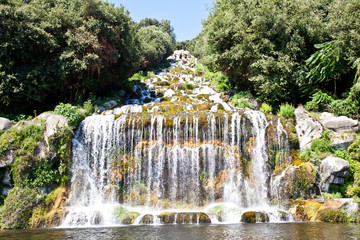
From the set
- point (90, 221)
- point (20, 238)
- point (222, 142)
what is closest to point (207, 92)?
point (222, 142)

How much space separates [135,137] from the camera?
51.3 ft

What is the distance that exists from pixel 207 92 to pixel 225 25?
19.9 feet

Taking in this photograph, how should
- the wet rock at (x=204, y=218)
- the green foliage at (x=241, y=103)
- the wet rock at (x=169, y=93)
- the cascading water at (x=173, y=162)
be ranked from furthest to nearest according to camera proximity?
1. the wet rock at (x=169, y=93)
2. the green foliage at (x=241, y=103)
3. the cascading water at (x=173, y=162)
4. the wet rock at (x=204, y=218)

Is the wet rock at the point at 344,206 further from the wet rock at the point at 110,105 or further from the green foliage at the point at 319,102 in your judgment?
the wet rock at the point at 110,105


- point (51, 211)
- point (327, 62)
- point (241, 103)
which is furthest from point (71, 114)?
point (327, 62)

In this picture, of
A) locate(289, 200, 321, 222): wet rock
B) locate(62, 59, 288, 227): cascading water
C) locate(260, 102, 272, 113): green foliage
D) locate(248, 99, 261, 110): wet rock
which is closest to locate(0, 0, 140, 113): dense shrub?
locate(62, 59, 288, 227): cascading water

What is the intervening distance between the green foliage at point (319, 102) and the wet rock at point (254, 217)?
9.55 meters

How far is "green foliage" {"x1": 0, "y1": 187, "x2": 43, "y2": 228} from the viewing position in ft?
39.9

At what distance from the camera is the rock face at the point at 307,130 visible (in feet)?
50.5

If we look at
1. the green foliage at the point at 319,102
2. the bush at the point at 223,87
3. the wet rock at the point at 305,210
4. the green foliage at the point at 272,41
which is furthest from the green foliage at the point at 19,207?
the bush at the point at 223,87

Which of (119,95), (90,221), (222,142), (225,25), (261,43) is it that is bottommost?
(90,221)

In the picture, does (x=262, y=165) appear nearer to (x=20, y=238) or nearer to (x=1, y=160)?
(x=20, y=238)

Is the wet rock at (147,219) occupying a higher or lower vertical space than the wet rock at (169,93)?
lower

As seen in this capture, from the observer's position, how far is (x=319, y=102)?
18.2 m
